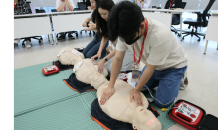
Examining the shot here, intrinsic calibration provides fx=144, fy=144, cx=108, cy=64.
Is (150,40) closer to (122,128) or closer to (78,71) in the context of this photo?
(122,128)

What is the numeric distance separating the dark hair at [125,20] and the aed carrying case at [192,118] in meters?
0.78

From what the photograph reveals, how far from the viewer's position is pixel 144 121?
2.99 feet

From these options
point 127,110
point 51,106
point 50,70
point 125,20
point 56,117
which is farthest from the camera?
point 50,70

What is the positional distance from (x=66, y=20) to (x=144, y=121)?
3318 millimetres

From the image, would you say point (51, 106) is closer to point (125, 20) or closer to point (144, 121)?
point (144, 121)

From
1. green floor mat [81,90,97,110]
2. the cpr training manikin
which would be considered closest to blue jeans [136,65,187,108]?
the cpr training manikin

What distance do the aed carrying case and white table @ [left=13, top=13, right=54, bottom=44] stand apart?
3.28m

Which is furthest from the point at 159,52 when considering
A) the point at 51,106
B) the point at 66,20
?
the point at 66,20

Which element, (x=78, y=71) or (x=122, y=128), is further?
(x=78, y=71)

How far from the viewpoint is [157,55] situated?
98 centimetres

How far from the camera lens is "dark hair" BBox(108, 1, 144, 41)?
2.38ft

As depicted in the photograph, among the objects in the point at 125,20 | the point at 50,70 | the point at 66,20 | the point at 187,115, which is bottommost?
the point at 187,115
